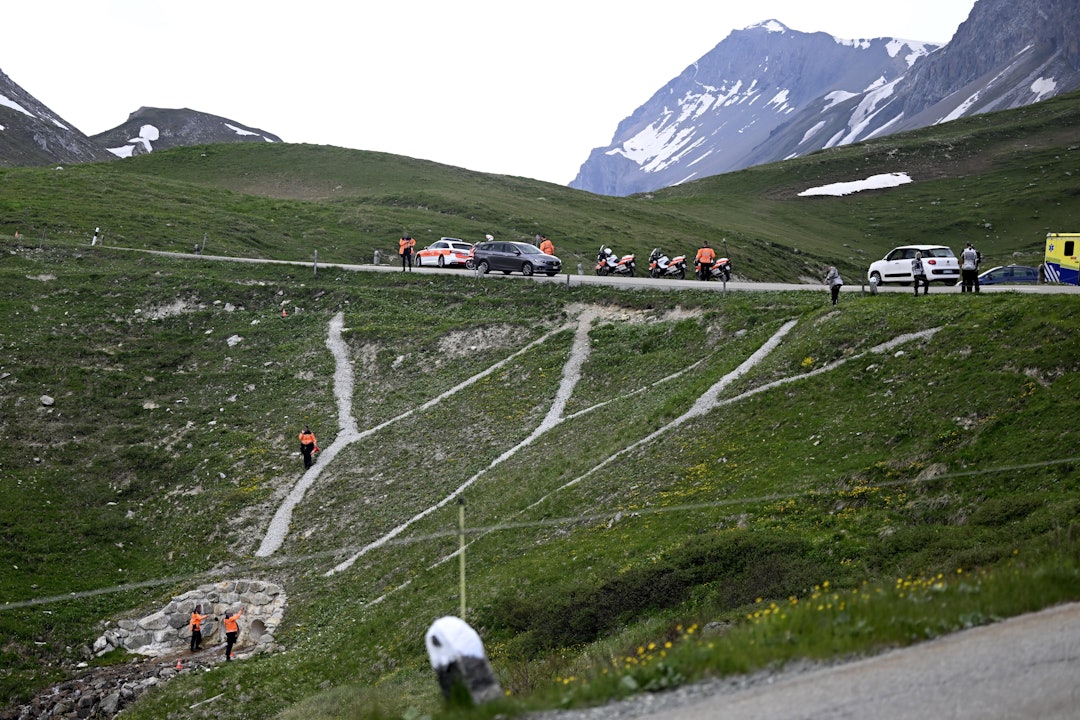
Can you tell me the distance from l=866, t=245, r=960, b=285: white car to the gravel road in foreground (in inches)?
1357

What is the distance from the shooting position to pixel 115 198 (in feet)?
277

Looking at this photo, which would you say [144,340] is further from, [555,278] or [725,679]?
[725,679]

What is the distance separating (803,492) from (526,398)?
62.2 ft

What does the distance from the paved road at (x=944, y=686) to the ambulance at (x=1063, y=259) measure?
44.7 meters

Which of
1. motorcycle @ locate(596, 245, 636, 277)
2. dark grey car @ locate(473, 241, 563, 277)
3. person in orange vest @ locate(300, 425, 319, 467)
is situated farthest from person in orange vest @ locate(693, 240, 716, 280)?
person in orange vest @ locate(300, 425, 319, 467)

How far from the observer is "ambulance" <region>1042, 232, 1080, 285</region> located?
4931 cm

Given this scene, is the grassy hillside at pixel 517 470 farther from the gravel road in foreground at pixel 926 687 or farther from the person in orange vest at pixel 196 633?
the person in orange vest at pixel 196 633

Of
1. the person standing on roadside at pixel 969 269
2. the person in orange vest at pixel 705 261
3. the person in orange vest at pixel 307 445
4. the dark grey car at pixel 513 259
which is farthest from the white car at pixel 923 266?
the person in orange vest at pixel 307 445

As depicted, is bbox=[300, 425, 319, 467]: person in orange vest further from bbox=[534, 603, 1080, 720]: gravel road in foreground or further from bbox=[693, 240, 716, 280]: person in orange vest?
bbox=[534, 603, 1080, 720]: gravel road in foreground

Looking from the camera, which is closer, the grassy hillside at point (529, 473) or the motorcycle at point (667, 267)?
the grassy hillside at point (529, 473)

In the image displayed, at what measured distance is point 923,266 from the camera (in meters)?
43.6

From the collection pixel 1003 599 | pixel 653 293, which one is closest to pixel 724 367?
pixel 653 293

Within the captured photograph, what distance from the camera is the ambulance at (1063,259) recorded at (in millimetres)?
49312

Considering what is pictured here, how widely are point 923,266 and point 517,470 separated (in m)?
23.2
